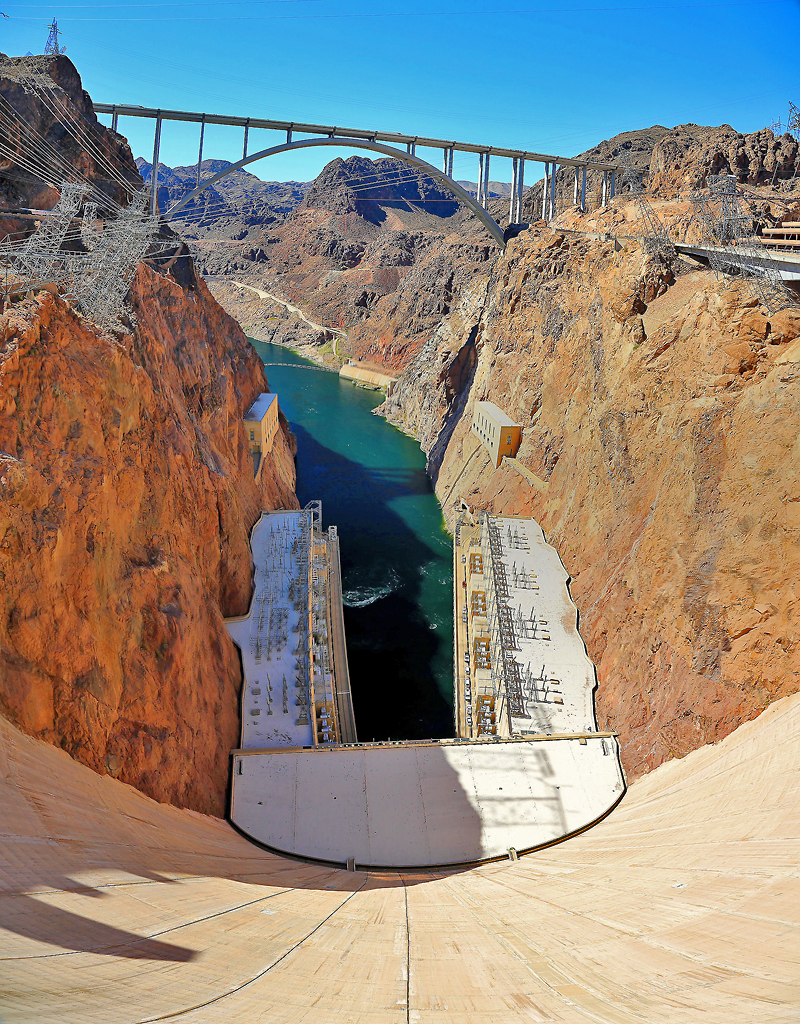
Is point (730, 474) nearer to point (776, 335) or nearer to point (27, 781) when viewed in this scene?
point (776, 335)

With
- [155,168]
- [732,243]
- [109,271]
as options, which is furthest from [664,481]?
[155,168]

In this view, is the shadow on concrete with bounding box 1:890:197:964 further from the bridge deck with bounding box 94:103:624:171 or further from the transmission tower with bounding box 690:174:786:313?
the bridge deck with bounding box 94:103:624:171

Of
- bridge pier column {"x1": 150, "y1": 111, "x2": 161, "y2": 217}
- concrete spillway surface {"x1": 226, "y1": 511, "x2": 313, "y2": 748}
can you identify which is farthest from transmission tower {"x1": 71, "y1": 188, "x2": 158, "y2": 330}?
concrete spillway surface {"x1": 226, "y1": 511, "x2": 313, "y2": 748}

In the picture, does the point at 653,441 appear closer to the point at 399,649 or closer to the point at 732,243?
the point at 732,243

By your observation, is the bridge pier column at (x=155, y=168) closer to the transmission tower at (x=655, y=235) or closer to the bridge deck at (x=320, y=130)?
the bridge deck at (x=320, y=130)

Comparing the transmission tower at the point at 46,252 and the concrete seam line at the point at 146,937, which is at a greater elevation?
the transmission tower at the point at 46,252

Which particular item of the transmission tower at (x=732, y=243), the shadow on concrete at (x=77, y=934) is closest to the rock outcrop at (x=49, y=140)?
the shadow on concrete at (x=77, y=934)
